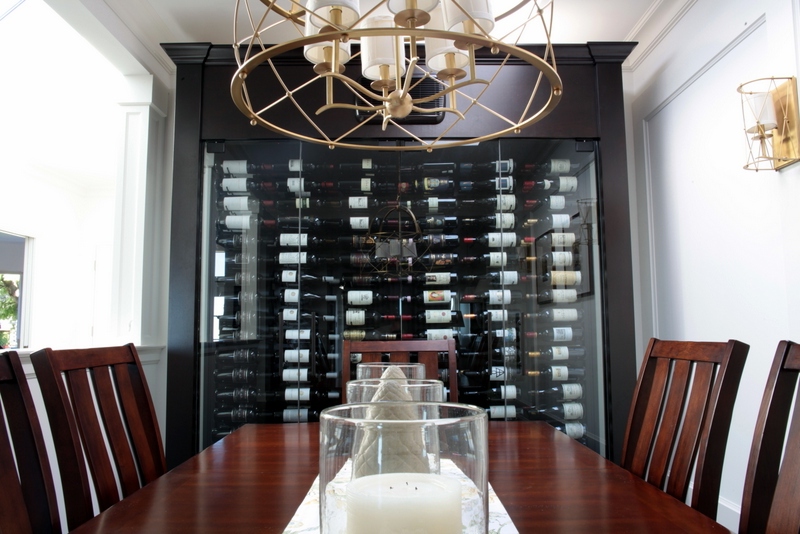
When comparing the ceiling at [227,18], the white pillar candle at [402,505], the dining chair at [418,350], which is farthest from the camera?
the ceiling at [227,18]

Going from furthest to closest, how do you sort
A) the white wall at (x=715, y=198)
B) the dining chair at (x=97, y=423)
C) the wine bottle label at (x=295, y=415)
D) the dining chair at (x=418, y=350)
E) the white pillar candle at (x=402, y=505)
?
the wine bottle label at (x=295, y=415)
the white wall at (x=715, y=198)
the dining chair at (x=418, y=350)
the dining chair at (x=97, y=423)
the white pillar candle at (x=402, y=505)

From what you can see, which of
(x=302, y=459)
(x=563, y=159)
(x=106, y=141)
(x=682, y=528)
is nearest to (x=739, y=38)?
(x=563, y=159)

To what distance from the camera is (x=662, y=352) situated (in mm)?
1355

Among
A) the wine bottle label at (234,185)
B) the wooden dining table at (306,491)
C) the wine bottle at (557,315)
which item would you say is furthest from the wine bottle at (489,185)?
the wooden dining table at (306,491)

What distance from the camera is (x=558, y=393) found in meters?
2.99

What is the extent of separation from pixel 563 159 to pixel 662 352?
1.91 metres

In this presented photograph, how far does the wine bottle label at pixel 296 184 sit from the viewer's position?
305 cm

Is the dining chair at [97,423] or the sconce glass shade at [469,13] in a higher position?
the sconce glass shade at [469,13]

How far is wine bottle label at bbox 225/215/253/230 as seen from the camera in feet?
10.1

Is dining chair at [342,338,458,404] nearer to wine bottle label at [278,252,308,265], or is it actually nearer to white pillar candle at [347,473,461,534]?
wine bottle label at [278,252,308,265]

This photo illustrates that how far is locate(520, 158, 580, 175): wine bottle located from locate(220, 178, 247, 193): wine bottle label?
1578 mm

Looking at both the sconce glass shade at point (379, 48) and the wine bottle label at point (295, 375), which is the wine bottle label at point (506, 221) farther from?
the sconce glass shade at point (379, 48)

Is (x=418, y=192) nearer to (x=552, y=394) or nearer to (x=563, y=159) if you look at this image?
(x=563, y=159)

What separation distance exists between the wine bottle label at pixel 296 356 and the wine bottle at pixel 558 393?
1243 mm
